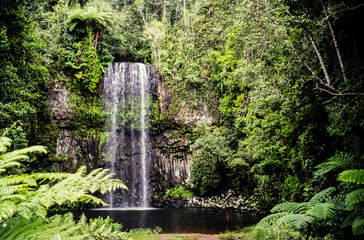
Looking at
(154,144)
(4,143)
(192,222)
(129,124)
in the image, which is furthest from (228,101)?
(4,143)

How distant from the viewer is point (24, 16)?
7.80 metres

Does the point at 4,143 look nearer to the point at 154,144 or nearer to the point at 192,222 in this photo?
the point at 192,222

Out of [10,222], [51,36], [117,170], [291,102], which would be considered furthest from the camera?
[117,170]

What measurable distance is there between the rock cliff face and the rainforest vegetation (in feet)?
1.79

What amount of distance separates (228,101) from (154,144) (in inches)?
259

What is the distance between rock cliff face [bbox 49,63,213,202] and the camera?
15984 mm

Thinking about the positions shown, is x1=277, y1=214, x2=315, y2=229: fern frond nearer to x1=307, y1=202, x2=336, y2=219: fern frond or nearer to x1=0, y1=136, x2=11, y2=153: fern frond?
x1=307, y1=202, x2=336, y2=219: fern frond

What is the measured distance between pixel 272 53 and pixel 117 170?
44.0 feet

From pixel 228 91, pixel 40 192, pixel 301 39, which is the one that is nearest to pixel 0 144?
pixel 40 192

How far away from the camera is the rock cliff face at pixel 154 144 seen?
1598 cm

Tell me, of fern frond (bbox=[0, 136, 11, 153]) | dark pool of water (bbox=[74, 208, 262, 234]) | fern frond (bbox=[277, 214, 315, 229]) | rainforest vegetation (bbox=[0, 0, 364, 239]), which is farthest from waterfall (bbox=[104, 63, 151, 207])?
fern frond (bbox=[0, 136, 11, 153])

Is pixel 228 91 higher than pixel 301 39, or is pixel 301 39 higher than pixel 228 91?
pixel 228 91

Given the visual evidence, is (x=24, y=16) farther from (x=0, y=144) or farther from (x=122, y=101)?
(x=122, y=101)

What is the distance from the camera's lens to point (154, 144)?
59.0 ft
